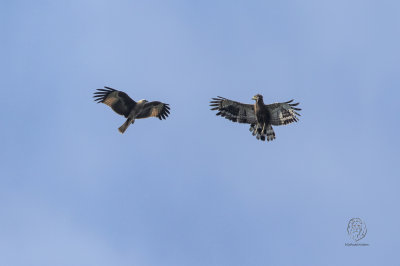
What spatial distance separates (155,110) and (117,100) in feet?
6.63

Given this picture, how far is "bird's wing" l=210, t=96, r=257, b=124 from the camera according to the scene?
87.4 feet

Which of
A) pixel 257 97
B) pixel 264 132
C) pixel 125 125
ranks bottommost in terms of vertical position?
pixel 125 125

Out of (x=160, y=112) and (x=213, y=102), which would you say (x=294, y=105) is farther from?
(x=160, y=112)

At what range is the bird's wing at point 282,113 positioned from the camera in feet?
83.6

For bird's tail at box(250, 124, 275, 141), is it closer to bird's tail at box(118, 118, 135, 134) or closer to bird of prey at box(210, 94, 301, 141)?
bird of prey at box(210, 94, 301, 141)

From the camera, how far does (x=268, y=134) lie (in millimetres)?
26266

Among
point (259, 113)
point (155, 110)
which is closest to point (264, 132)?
point (259, 113)

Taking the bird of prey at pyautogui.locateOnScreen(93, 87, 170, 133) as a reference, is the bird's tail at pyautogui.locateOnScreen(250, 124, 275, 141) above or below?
above

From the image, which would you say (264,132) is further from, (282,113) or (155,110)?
(155,110)

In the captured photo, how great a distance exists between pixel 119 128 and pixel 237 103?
17.6 feet

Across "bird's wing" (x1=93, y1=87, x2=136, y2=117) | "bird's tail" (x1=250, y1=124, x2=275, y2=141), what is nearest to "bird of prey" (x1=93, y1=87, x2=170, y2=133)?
"bird's wing" (x1=93, y1=87, x2=136, y2=117)

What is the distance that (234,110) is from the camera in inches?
1055

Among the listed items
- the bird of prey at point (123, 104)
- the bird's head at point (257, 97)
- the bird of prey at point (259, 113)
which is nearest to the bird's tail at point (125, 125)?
the bird of prey at point (123, 104)

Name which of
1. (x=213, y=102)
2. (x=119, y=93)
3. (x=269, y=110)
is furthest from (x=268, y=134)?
(x=119, y=93)
